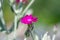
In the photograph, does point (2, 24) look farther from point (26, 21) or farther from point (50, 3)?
point (50, 3)

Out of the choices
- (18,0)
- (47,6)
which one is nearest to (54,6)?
(47,6)

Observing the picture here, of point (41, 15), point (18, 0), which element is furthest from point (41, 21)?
point (18, 0)

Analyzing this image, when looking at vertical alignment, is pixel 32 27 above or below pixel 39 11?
above

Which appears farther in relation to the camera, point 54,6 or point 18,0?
point 54,6

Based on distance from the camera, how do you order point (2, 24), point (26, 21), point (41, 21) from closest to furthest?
point (26, 21) < point (2, 24) < point (41, 21)

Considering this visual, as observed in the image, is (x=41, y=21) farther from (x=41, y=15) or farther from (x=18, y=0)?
(x=18, y=0)

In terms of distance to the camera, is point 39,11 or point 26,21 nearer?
point 26,21

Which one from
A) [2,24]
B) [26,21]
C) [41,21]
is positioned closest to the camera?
[26,21]

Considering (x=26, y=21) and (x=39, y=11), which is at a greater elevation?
(x=26, y=21)
